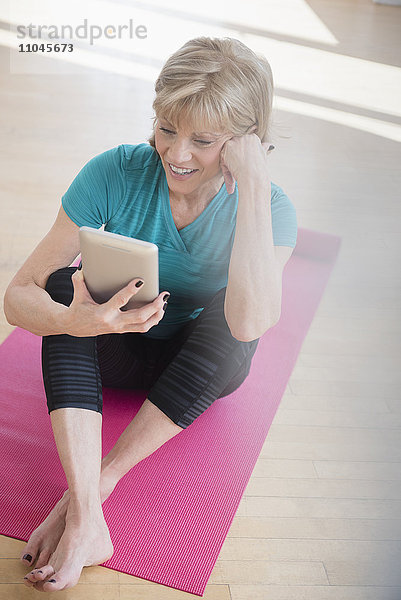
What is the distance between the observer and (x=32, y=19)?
4.85m

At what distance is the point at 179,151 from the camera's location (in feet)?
4.49

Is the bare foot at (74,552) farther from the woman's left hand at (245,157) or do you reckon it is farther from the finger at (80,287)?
the woman's left hand at (245,157)

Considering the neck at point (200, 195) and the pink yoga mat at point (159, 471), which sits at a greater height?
the neck at point (200, 195)

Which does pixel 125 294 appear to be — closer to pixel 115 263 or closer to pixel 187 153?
pixel 115 263

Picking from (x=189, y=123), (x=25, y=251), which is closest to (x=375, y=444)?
(x=189, y=123)

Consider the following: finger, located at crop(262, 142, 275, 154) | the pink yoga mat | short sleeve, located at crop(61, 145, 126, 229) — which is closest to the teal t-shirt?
short sleeve, located at crop(61, 145, 126, 229)

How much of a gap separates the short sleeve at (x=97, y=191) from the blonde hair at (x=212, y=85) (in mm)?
183

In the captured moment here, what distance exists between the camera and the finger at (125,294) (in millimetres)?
1285

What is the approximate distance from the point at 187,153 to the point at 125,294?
0.31 metres

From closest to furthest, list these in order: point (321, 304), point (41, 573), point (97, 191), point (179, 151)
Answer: point (41, 573) → point (179, 151) → point (97, 191) → point (321, 304)

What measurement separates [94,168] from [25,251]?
973mm

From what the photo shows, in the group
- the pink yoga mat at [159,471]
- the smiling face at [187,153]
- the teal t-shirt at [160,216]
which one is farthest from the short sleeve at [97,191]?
the pink yoga mat at [159,471]

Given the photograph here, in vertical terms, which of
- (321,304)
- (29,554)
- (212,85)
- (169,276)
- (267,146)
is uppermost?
(212,85)

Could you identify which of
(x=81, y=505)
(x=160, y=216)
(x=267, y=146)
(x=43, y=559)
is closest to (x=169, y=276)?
(x=160, y=216)
